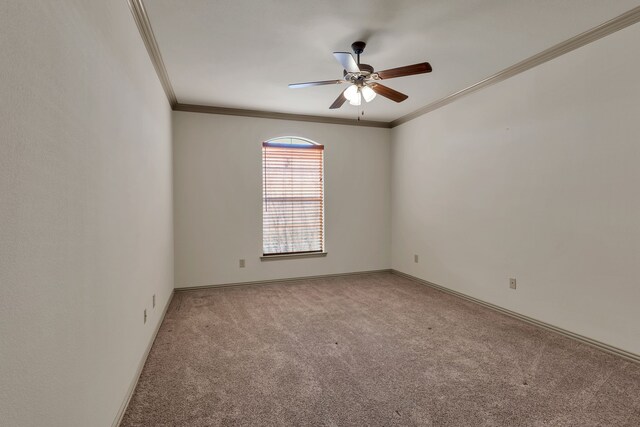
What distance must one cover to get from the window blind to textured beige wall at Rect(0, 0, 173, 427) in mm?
2596

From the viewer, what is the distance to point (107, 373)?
1531mm

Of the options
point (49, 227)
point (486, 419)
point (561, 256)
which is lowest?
point (486, 419)

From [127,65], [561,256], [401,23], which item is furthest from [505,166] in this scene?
[127,65]

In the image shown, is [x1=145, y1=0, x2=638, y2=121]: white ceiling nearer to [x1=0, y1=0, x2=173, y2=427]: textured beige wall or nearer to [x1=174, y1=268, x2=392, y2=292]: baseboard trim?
[x1=0, y1=0, x2=173, y2=427]: textured beige wall

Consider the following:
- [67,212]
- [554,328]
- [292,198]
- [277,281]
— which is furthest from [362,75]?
[277,281]

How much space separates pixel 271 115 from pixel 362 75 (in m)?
2.33

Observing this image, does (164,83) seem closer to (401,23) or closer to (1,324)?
(401,23)

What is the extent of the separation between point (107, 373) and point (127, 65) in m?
1.76

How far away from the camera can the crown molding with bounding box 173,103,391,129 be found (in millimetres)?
4297

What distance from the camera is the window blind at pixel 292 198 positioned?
4.73 m

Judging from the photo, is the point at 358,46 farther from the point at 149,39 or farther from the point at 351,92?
the point at 149,39

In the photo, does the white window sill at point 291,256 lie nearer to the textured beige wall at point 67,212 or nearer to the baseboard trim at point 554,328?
the baseboard trim at point 554,328

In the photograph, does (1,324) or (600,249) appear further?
(600,249)

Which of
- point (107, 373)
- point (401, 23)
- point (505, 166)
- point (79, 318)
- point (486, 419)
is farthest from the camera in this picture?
point (505, 166)
